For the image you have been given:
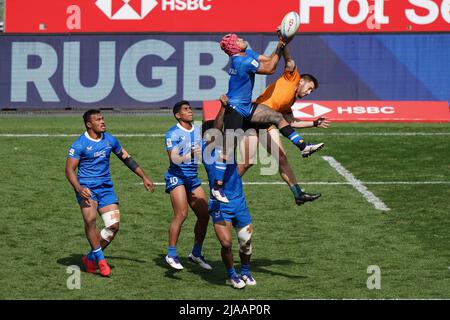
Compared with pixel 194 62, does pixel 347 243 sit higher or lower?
lower

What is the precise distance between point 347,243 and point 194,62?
1594 cm

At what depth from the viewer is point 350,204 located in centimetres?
2128

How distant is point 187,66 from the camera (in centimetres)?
3306

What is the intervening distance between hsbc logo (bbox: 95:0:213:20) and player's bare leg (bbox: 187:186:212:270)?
70.5 feet

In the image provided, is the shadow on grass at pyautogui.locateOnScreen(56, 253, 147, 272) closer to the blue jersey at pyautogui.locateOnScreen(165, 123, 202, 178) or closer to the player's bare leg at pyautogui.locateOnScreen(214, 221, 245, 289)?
the blue jersey at pyautogui.locateOnScreen(165, 123, 202, 178)

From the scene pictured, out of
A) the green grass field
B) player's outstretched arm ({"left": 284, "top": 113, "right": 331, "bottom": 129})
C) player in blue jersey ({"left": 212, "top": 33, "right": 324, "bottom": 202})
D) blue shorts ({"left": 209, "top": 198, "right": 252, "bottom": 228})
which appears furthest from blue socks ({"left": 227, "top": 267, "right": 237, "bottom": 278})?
A: player's outstretched arm ({"left": 284, "top": 113, "right": 331, "bottom": 129})

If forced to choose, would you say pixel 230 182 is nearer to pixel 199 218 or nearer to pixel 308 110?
pixel 199 218

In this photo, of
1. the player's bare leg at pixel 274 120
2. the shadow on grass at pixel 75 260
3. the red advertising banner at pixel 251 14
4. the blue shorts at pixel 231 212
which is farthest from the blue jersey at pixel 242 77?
the red advertising banner at pixel 251 14

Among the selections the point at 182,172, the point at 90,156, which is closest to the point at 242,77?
the point at 182,172

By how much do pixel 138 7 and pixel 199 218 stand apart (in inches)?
→ 864

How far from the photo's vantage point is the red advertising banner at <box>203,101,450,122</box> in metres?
31.8

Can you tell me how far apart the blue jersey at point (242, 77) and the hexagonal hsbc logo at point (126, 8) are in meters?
22.0
